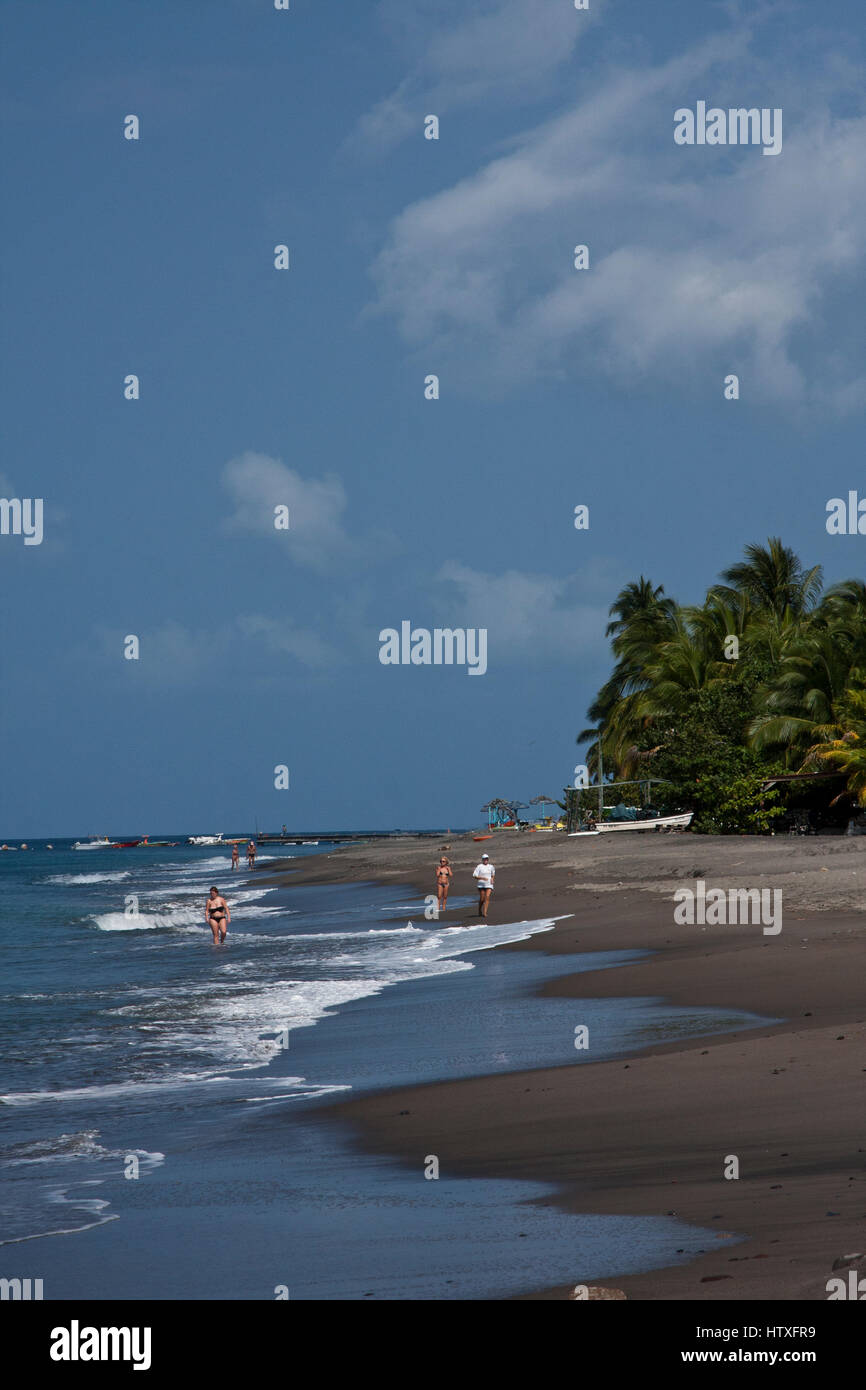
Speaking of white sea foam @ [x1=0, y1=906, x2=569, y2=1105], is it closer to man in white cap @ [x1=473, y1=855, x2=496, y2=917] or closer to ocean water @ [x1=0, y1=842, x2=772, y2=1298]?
ocean water @ [x1=0, y1=842, x2=772, y2=1298]

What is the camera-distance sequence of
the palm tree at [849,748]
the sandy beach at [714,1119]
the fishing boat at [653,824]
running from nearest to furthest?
the sandy beach at [714,1119] < the palm tree at [849,748] < the fishing boat at [653,824]

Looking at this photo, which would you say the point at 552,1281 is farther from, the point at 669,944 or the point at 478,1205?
the point at 669,944

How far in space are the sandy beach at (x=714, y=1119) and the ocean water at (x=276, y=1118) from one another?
0.30 meters

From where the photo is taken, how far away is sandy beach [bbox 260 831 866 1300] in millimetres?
5406

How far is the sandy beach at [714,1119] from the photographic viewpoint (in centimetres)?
541

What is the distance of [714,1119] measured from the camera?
26.2 ft

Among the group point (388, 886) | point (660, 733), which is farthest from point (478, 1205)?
point (660, 733)

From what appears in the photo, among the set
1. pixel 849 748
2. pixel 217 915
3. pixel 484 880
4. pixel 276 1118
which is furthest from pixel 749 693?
pixel 276 1118

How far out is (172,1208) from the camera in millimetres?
7344

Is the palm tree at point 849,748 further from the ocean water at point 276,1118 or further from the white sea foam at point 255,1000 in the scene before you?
the ocean water at point 276,1118

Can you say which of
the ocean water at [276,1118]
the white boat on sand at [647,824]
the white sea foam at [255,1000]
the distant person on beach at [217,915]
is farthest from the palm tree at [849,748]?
the distant person on beach at [217,915]

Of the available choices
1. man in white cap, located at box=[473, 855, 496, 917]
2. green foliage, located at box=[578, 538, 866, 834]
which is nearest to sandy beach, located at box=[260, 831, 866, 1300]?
man in white cap, located at box=[473, 855, 496, 917]

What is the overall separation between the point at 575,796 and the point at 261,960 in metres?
54.6
